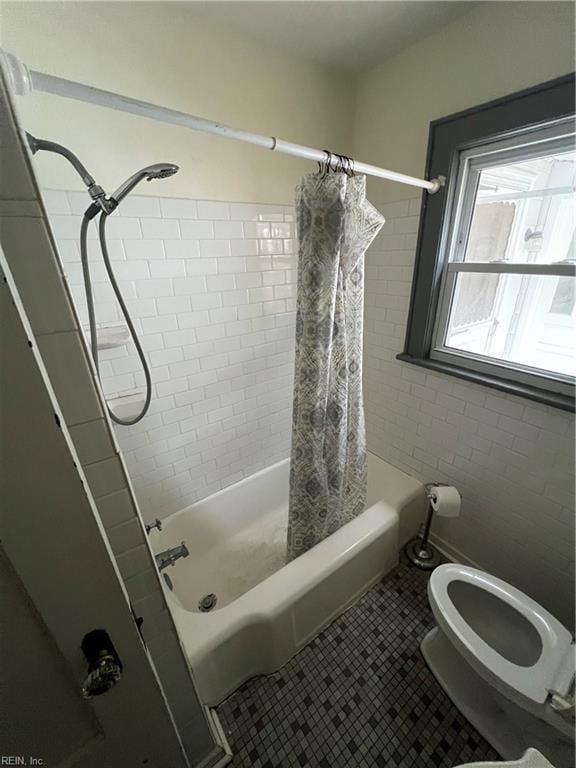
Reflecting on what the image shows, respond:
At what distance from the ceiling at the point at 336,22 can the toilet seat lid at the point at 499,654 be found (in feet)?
6.99

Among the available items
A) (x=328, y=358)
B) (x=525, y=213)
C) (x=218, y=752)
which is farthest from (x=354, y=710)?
(x=525, y=213)

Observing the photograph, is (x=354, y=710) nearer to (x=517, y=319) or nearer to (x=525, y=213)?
(x=517, y=319)

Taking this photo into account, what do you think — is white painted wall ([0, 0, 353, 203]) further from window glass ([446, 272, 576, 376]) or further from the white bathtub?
→ the white bathtub

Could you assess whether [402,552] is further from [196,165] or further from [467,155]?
[196,165]

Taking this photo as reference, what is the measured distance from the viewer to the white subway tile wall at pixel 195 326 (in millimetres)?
1185

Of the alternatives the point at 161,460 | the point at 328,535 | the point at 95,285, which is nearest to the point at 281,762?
the point at 328,535

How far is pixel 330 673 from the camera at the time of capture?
3.89 ft

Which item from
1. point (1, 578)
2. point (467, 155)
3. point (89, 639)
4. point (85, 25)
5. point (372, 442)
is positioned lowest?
point (372, 442)

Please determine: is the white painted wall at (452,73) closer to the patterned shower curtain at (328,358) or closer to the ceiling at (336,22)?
the ceiling at (336,22)

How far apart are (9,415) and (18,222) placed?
9.5 inches

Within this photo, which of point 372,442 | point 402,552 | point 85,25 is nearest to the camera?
point 85,25

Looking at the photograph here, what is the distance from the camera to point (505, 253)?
1282 millimetres

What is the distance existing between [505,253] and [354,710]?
191 centimetres

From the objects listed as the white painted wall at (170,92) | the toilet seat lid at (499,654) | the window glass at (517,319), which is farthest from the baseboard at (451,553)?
the white painted wall at (170,92)
